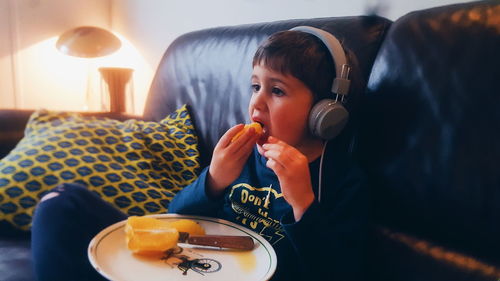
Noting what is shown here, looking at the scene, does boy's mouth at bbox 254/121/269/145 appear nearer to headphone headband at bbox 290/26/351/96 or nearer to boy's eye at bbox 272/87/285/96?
boy's eye at bbox 272/87/285/96

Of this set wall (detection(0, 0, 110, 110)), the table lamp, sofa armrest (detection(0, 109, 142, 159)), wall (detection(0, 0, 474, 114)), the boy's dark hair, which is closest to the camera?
the boy's dark hair

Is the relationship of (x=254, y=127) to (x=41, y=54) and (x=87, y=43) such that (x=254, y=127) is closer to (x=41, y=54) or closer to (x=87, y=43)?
(x=87, y=43)

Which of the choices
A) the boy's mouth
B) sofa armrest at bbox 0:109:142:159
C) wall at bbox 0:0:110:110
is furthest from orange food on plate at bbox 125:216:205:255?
wall at bbox 0:0:110:110

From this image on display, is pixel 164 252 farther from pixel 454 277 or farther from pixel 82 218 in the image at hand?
pixel 454 277

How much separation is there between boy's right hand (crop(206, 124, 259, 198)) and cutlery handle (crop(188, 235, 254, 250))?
0.64 feet

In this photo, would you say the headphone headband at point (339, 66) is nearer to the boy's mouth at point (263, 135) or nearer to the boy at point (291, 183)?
the boy at point (291, 183)

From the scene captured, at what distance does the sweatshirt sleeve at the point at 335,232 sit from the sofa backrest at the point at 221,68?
0.69 ft

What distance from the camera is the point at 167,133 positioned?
124 cm

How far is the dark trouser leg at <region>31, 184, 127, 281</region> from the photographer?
2.37 feet

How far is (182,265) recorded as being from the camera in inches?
24.2

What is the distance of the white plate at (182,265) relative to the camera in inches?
22.8

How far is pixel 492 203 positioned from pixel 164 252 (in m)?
0.58

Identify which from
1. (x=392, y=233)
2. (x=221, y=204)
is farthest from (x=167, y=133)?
(x=392, y=233)

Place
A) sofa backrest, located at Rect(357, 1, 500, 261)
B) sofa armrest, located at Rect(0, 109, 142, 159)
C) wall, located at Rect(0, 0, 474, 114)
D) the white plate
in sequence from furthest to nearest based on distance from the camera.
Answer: wall, located at Rect(0, 0, 474, 114)
sofa armrest, located at Rect(0, 109, 142, 159)
sofa backrest, located at Rect(357, 1, 500, 261)
the white plate
